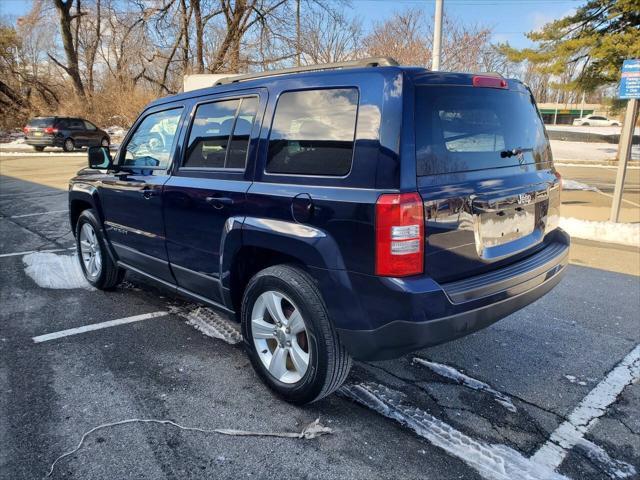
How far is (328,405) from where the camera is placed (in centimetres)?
293

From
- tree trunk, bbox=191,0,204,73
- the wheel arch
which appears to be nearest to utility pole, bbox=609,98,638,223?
the wheel arch

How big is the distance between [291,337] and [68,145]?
2569 centimetres

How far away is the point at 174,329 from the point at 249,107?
196 centimetres

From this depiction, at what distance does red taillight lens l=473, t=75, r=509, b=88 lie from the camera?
9.04 feet

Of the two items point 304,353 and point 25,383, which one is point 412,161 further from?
point 25,383

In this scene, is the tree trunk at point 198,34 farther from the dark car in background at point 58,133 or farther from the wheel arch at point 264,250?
the wheel arch at point 264,250

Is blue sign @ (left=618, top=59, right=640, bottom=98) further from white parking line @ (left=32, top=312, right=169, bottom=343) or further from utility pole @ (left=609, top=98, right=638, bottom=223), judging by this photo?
white parking line @ (left=32, top=312, right=169, bottom=343)

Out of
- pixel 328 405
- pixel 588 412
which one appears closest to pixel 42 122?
pixel 328 405

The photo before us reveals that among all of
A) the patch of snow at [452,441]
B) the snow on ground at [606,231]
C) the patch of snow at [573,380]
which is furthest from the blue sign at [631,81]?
the patch of snow at [452,441]

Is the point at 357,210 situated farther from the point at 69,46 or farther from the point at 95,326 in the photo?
the point at 69,46

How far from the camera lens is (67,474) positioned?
91.4 inches

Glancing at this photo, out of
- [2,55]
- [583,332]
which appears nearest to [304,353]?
[583,332]

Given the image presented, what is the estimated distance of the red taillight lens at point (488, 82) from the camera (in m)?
2.76

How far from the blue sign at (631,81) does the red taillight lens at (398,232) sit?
6.45 m
